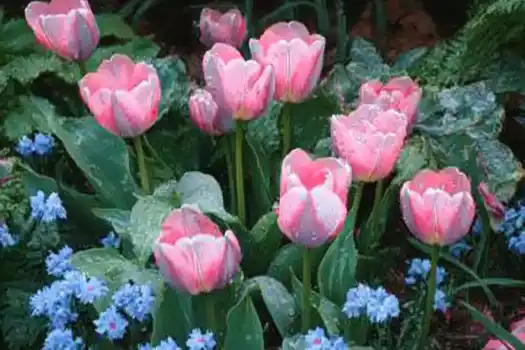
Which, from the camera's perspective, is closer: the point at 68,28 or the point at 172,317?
the point at 172,317

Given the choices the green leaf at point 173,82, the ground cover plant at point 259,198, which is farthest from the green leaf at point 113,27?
the green leaf at point 173,82

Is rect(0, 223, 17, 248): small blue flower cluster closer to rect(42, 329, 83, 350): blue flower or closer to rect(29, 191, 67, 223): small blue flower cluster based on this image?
rect(29, 191, 67, 223): small blue flower cluster

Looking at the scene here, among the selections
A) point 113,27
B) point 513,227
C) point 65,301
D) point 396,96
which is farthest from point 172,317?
point 113,27

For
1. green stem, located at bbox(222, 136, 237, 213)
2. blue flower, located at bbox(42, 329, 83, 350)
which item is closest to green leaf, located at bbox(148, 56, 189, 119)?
green stem, located at bbox(222, 136, 237, 213)

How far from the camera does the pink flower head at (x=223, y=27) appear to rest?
83.5 inches

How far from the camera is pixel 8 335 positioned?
6.06ft

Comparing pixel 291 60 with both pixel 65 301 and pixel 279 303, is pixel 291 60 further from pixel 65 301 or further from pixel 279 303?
pixel 65 301

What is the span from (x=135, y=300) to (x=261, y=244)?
314mm

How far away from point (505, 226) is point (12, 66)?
112 cm

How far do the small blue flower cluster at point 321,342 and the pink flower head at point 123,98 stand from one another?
0.45 metres

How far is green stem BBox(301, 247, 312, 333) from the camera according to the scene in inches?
63.4

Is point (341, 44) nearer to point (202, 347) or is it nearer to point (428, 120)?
point (428, 120)

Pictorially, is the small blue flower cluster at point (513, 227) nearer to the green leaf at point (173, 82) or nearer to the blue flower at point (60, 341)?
the green leaf at point (173, 82)

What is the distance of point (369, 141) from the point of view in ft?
5.35
